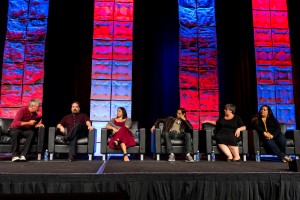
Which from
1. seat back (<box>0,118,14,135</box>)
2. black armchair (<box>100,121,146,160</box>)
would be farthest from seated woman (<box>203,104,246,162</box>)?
seat back (<box>0,118,14,135</box>)

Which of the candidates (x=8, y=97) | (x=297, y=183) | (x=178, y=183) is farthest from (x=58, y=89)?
(x=297, y=183)

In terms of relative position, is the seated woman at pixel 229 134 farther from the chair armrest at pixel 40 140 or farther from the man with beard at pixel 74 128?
the chair armrest at pixel 40 140

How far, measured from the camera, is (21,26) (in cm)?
607

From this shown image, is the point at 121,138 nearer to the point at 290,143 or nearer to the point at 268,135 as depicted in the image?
the point at 268,135

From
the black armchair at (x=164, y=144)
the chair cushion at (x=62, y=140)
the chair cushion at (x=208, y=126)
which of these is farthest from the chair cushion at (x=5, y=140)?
the chair cushion at (x=208, y=126)

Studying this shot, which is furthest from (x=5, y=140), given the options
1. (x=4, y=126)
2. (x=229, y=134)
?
(x=229, y=134)

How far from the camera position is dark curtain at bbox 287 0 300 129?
6238 mm

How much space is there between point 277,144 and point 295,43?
277cm

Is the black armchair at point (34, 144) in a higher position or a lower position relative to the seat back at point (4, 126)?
lower

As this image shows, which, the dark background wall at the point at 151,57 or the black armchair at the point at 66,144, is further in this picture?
the dark background wall at the point at 151,57

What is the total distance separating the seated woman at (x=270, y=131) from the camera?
4.54 metres

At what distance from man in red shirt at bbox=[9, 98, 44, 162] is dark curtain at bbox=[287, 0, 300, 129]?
507 centimetres

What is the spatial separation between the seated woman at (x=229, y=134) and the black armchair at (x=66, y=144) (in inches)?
76.1

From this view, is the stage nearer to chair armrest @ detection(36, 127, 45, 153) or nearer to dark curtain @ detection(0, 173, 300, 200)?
dark curtain @ detection(0, 173, 300, 200)
